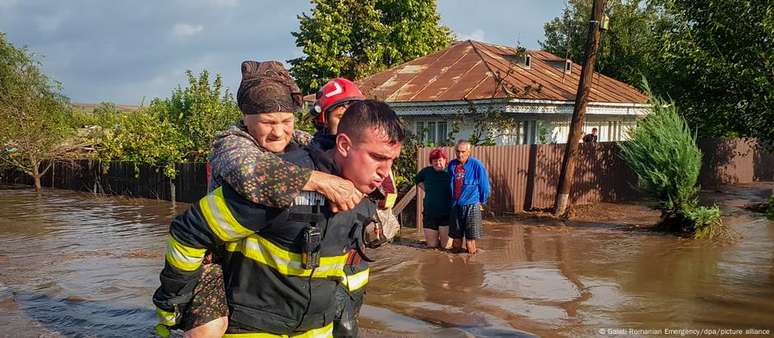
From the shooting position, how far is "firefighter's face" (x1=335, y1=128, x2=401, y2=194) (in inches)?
86.4

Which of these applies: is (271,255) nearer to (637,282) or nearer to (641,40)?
(637,282)

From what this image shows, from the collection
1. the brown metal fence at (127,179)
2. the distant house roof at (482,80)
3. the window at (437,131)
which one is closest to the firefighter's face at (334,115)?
the brown metal fence at (127,179)

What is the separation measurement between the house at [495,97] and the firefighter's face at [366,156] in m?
12.8

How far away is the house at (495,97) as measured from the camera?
58.2 ft

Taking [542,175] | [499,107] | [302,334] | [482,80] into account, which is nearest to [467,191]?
[542,175]

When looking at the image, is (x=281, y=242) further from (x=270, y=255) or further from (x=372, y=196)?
(x=372, y=196)

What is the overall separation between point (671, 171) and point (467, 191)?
4.17 metres

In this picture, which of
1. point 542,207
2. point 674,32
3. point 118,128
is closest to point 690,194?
point 542,207

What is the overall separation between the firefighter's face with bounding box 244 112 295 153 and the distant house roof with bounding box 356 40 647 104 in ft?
48.2

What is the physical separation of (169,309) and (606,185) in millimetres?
15518

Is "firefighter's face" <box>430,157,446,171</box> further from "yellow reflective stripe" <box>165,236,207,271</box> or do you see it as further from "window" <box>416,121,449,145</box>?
"window" <box>416,121,449,145</box>

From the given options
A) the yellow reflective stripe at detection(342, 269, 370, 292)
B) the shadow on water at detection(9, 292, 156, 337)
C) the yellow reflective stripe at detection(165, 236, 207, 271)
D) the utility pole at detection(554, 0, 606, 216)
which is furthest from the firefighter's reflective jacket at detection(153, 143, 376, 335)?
the utility pole at detection(554, 0, 606, 216)

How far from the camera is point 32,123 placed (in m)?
22.7

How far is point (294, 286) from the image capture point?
Answer: 7.42 ft
